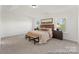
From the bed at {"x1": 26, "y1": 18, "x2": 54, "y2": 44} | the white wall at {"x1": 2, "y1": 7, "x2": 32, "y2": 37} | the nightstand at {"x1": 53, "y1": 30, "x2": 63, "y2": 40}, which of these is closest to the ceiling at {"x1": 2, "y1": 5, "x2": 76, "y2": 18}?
the white wall at {"x1": 2, "y1": 7, "x2": 32, "y2": 37}

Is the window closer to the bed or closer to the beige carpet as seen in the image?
the bed

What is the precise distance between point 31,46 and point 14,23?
1.20 feet

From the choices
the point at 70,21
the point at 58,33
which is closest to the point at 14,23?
the point at 58,33

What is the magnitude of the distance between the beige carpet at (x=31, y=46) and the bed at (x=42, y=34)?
58mm

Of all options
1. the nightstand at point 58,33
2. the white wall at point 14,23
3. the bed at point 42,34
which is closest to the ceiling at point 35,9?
the white wall at point 14,23

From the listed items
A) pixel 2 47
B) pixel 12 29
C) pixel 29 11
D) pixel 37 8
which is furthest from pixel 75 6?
pixel 2 47

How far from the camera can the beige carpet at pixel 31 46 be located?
1.28 meters

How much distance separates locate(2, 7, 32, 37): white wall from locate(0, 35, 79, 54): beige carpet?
0.08 metres

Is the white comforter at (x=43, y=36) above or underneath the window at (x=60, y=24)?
underneath

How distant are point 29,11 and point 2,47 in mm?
569

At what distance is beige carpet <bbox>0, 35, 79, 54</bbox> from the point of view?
50.3 inches

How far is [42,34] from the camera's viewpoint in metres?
1.32

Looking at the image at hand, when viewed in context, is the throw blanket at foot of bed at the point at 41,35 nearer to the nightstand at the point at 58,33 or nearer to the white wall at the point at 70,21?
the nightstand at the point at 58,33
